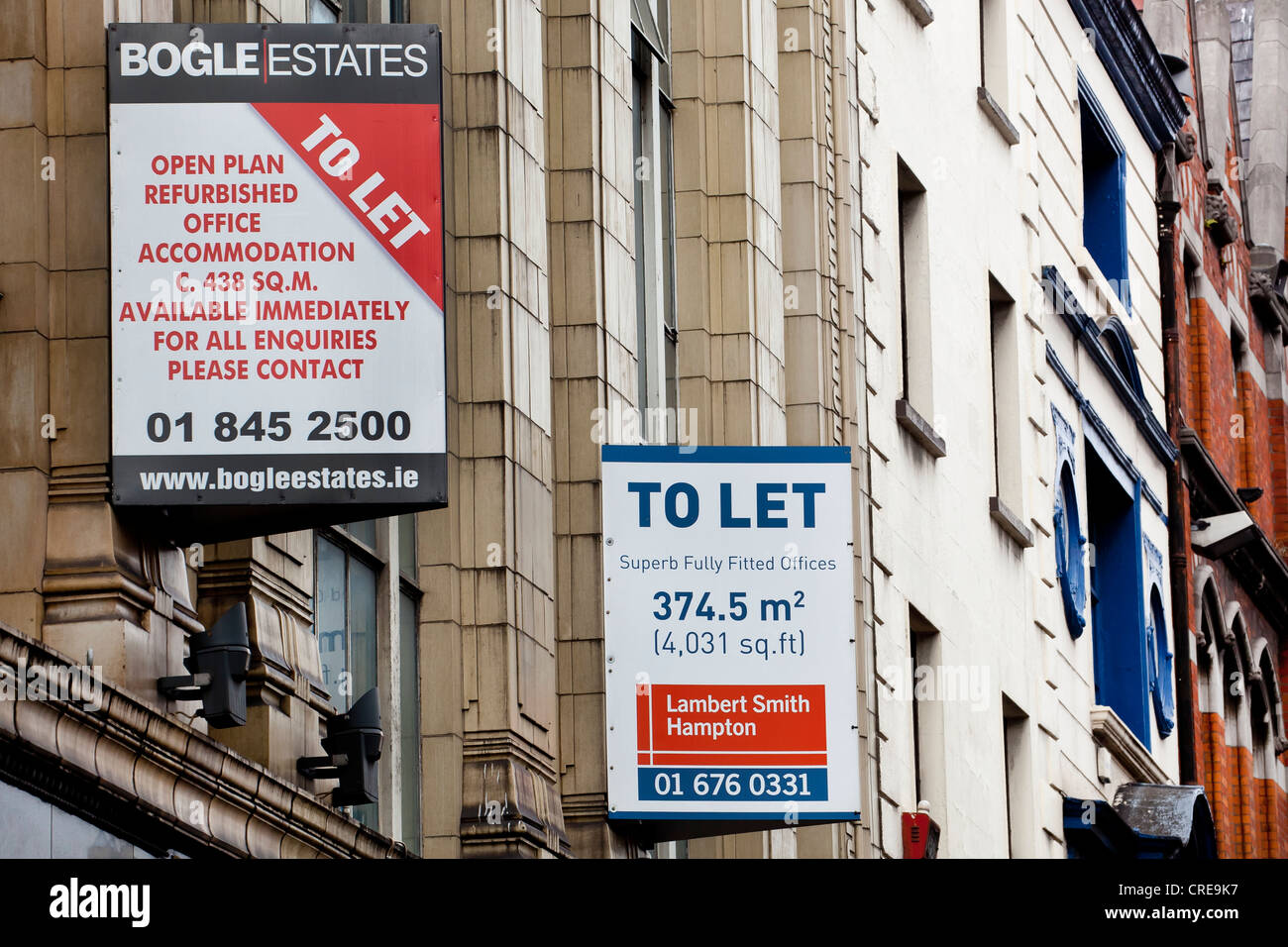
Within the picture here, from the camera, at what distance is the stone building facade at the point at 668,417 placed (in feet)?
43.0

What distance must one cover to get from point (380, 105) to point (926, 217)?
15881 mm

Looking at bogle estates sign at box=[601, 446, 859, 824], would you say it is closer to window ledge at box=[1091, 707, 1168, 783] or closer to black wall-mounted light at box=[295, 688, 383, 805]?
black wall-mounted light at box=[295, 688, 383, 805]

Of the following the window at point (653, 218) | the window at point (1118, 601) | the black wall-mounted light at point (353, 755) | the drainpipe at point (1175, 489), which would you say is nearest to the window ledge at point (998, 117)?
the window at point (1118, 601)

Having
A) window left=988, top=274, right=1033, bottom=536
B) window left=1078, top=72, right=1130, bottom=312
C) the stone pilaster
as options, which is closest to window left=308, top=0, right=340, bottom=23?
the stone pilaster

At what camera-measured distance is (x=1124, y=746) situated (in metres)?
35.3

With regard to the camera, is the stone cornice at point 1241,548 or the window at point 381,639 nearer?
the window at point 381,639

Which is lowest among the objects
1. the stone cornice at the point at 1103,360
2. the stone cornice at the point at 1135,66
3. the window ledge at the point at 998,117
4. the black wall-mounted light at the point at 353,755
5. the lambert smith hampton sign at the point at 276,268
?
the black wall-mounted light at the point at 353,755

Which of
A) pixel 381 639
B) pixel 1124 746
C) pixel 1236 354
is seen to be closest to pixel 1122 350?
pixel 1124 746

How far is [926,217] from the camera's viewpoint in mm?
28938

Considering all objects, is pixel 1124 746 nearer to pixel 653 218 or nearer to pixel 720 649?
pixel 653 218

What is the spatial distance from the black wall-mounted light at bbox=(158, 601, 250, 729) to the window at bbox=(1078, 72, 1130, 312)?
26.3 m

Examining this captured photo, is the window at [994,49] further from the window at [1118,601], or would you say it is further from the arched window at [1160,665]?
the arched window at [1160,665]

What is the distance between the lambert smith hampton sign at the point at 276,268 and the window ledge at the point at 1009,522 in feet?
56.6
